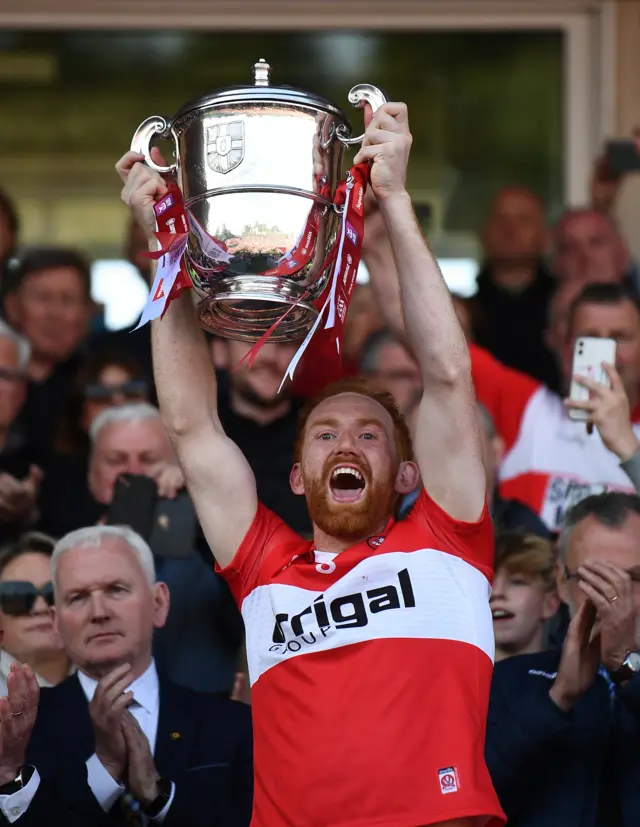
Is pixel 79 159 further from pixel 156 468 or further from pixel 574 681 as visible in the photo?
pixel 574 681

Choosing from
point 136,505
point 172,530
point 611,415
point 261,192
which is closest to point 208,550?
point 172,530

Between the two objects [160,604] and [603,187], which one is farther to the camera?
[603,187]

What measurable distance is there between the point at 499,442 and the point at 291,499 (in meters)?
0.82

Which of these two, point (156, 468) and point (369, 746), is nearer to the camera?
point (369, 746)

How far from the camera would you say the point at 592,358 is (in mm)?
5031

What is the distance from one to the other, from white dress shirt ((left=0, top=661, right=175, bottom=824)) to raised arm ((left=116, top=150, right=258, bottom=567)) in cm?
61

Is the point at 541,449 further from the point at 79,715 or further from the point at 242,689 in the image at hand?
the point at 79,715

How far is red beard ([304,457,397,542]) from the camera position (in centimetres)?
393

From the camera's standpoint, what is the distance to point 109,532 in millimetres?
4723

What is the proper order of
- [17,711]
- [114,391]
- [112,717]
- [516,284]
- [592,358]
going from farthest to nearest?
[516,284] → [114,391] → [592,358] → [112,717] → [17,711]

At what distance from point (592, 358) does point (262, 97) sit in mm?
1709

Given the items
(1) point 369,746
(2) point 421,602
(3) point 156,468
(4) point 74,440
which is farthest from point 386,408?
(4) point 74,440

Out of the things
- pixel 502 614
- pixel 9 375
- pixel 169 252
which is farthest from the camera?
pixel 9 375

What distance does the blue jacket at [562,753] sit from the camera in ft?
13.9
